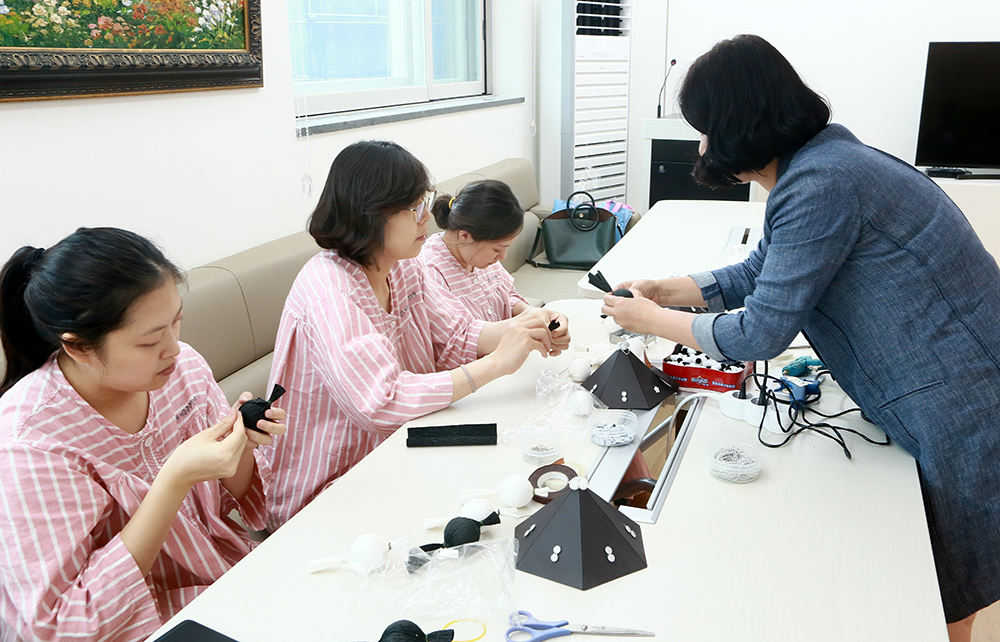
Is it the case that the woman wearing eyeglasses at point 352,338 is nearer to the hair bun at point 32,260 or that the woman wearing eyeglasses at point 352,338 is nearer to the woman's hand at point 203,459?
the woman's hand at point 203,459

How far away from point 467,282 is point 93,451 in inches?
47.1

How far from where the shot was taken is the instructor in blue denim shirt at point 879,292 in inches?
47.2

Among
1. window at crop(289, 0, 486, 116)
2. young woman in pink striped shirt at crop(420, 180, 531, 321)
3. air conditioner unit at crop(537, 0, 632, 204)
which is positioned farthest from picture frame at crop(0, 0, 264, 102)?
air conditioner unit at crop(537, 0, 632, 204)

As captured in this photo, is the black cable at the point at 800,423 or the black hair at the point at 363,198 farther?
the black hair at the point at 363,198

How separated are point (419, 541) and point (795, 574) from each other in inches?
19.2

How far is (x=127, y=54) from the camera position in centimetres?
198

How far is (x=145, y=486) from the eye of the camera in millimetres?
1186

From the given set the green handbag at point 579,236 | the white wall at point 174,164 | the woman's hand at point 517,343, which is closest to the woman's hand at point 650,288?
the woman's hand at point 517,343

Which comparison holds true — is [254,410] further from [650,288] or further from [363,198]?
[650,288]

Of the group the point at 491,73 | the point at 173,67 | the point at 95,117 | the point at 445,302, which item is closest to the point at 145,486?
the point at 445,302

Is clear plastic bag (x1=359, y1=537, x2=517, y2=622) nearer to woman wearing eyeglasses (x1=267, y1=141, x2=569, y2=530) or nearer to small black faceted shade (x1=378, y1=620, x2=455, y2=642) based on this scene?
small black faceted shade (x1=378, y1=620, x2=455, y2=642)

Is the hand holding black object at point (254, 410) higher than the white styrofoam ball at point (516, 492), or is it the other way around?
the hand holding black object at point (254, 410)

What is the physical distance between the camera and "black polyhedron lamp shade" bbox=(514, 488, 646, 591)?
99cm

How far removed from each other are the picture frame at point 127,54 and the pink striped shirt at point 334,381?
0.80m
